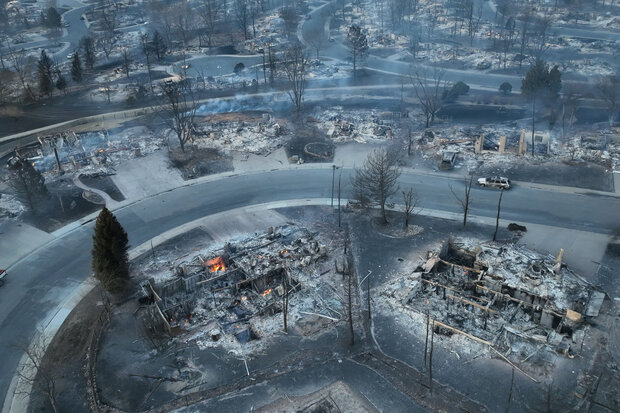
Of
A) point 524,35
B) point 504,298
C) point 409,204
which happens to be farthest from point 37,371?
point 524,35

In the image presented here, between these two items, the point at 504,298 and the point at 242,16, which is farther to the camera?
the point at 242,16

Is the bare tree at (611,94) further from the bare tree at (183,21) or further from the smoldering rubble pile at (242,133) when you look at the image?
the bare tree at (183,21)

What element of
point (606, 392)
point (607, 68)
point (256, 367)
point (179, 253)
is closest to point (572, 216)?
point (606, 392)

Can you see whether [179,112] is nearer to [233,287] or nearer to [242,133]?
[242,133]

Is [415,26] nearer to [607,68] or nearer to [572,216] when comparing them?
[607,68]

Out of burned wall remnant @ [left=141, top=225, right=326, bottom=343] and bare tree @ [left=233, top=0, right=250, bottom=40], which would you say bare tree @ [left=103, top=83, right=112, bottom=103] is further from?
burned wall remnant @ [left=141, top=225, right=326, bottom=343]

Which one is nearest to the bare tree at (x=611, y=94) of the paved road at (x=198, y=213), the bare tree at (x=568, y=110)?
the bare tree at (x=568, y=110)

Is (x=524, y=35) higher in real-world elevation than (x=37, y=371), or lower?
higher
